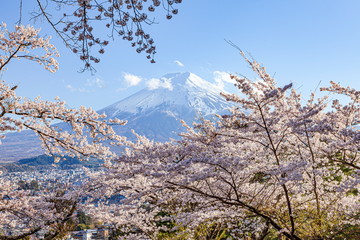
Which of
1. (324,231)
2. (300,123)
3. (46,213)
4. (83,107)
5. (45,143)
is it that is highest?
(83,107)

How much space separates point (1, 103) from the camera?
5621mm

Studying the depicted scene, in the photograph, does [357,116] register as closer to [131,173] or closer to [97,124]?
[131,173]

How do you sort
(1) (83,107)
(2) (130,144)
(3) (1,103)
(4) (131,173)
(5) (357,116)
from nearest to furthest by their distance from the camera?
(4) (131,173) < (5) (357,116) < (3) (1,103) < (1) (83,107) < (2) (130,144)

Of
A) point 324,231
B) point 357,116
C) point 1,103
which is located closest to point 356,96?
point 357,116

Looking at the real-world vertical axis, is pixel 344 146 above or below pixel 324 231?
above

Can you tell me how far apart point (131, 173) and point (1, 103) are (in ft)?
12.1

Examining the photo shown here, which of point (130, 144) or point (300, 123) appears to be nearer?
point (300, 123)

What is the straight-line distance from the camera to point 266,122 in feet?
12.1

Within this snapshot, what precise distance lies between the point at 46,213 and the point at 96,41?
25.0 feet

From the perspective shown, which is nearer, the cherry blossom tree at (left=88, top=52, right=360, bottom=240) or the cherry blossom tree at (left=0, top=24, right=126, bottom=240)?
the cherry blossom tree at (left=88, top=52, right=360, bottom=240)

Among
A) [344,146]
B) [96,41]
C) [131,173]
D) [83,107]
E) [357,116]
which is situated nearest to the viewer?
[96,41]

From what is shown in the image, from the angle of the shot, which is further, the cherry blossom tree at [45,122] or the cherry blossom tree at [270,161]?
the cherry blossom tree at [45,122]

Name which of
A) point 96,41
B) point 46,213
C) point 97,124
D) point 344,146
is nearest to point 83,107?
point 97,124

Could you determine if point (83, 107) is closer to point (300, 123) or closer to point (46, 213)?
point (46, 213)
